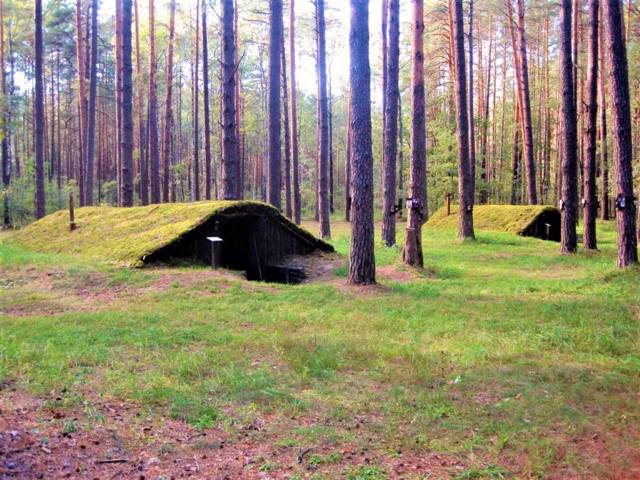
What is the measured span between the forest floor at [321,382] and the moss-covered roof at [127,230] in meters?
2.68

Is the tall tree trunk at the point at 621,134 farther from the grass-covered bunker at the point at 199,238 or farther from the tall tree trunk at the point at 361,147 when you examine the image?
the grass-covered bunker at the point at 199,238

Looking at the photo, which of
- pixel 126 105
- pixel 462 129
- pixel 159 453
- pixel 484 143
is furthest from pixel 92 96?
pixel 484 143

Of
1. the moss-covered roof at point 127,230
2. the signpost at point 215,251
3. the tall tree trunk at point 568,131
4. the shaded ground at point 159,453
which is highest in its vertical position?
the tall tree trunk at point 568,131

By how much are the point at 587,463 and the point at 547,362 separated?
6.89 feet

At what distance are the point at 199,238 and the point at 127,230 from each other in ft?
10.2

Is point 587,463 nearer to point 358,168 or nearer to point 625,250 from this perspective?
point 358,168

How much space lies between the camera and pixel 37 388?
4664 mm

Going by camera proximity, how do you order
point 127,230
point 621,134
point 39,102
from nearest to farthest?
1. point 621,134
2. point 127,230
3. point 39,102

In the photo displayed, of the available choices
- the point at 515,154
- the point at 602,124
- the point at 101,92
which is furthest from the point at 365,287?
the point at 101,92

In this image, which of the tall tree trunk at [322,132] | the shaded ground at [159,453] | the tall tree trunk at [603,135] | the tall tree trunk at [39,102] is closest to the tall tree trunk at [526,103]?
the tall tree trunk at [603,135]

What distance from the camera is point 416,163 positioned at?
475 inches

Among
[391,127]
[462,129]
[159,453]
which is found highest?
[462,129]

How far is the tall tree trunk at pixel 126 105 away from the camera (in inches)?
720

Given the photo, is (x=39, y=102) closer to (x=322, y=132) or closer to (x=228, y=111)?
(x=228, y=111)
